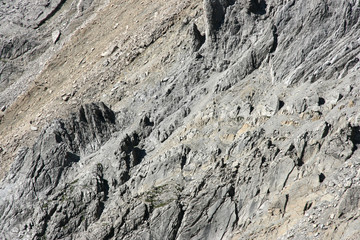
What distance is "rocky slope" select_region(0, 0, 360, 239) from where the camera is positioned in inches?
1336

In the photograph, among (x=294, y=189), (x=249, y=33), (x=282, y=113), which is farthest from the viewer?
(x=249, y=33)

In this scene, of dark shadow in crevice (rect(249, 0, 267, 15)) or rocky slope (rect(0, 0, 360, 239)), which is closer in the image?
rocky slope (rect(0, 0, 360, 239))

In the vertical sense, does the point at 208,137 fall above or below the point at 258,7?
below

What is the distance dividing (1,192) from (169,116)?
14916mm

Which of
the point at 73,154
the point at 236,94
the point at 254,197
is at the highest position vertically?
the point at 73,154

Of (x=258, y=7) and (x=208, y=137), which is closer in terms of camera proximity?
(x=208, y=137)

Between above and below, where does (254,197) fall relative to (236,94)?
below

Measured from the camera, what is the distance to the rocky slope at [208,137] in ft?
111

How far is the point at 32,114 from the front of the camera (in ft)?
172

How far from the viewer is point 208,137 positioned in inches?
1560

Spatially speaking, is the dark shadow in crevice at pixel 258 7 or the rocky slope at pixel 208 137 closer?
the rocky slope at pixel 208 137

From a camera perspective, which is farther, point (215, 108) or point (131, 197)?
point (215, 108)

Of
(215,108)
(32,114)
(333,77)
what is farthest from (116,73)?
(333,77)

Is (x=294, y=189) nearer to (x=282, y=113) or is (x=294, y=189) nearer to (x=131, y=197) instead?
(x=282, y=113)
